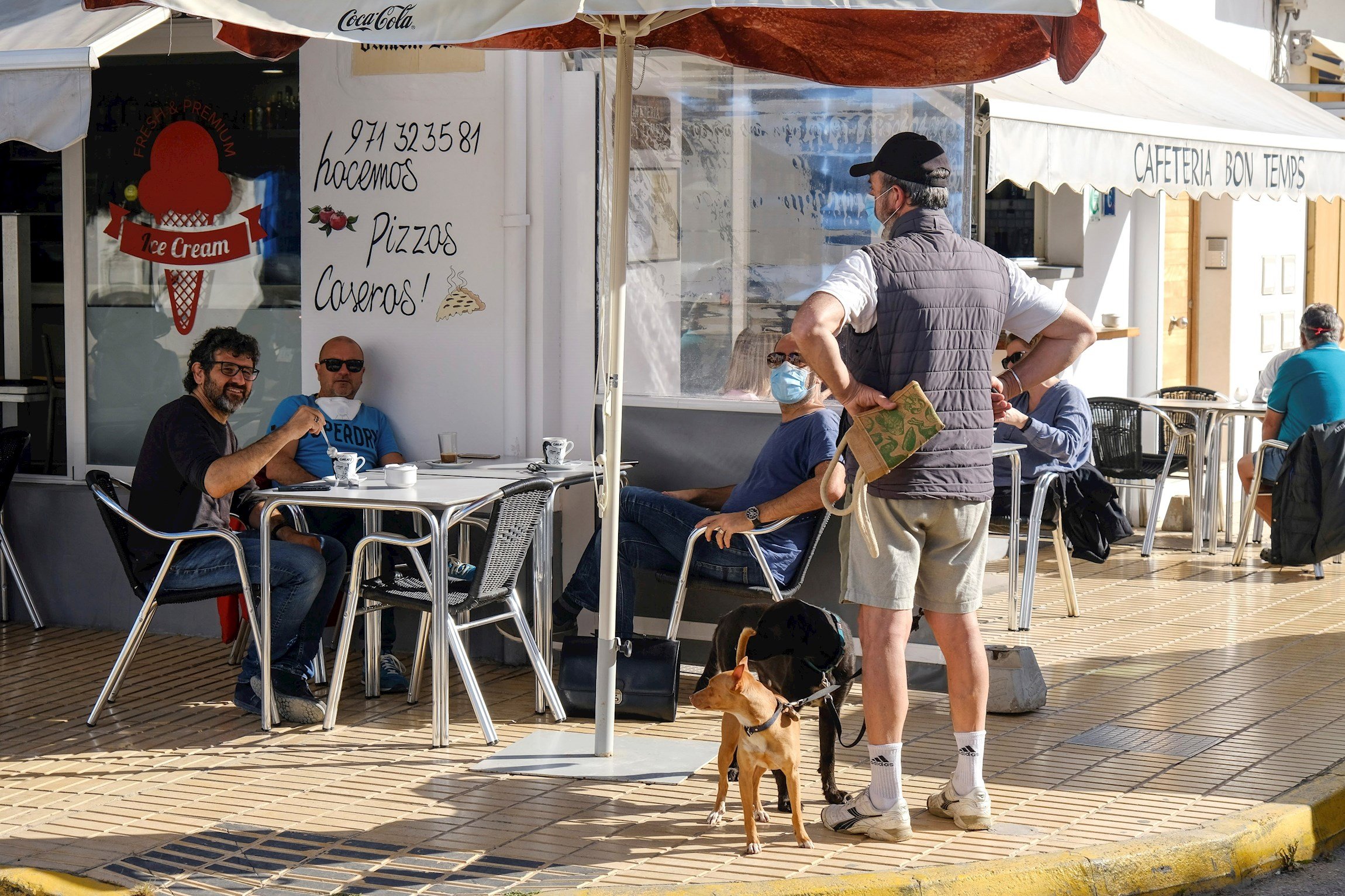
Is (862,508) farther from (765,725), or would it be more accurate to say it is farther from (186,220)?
(186,220)

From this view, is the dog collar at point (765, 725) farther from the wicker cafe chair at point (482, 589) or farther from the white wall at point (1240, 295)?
the white wall at point (1240, 295)

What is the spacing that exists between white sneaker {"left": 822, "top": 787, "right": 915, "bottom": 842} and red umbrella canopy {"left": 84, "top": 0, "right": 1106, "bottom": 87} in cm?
270

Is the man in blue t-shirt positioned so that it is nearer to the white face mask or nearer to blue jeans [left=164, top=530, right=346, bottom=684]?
the white face mask

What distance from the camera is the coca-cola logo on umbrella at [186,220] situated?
26.1 ft

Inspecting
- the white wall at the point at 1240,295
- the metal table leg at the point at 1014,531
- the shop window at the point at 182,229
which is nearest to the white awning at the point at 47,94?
the shop window at the point at 182,229

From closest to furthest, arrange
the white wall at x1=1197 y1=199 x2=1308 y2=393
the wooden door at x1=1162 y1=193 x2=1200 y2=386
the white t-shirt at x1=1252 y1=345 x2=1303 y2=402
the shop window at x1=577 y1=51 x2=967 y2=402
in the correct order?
the shop window at x1=577 y1=51 x2=967 y2=402 → the white t-shirt at x1=1252 y1=345 x2=1303 y2=402 → the wooden door at x1=1162 y1=193 x2=1200 y2=386 → the white wall at x1=1197 y1=199 x2=1308 y2=393

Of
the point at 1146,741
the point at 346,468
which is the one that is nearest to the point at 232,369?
the point at 346,468

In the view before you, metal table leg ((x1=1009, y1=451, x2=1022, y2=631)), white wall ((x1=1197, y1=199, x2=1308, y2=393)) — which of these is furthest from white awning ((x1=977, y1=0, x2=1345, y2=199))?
white wall ((x1=1197, y1=199, x2=1308, y2=393))

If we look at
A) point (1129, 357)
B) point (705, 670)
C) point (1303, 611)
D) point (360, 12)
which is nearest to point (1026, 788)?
point (705, 670)

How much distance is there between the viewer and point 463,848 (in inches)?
191

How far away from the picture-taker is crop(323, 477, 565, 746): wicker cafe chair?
6.01 metres

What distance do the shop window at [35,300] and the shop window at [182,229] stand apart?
0.71 ft

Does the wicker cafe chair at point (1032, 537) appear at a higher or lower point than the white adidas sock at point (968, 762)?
higher

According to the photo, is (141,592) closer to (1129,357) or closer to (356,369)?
(356,369)
